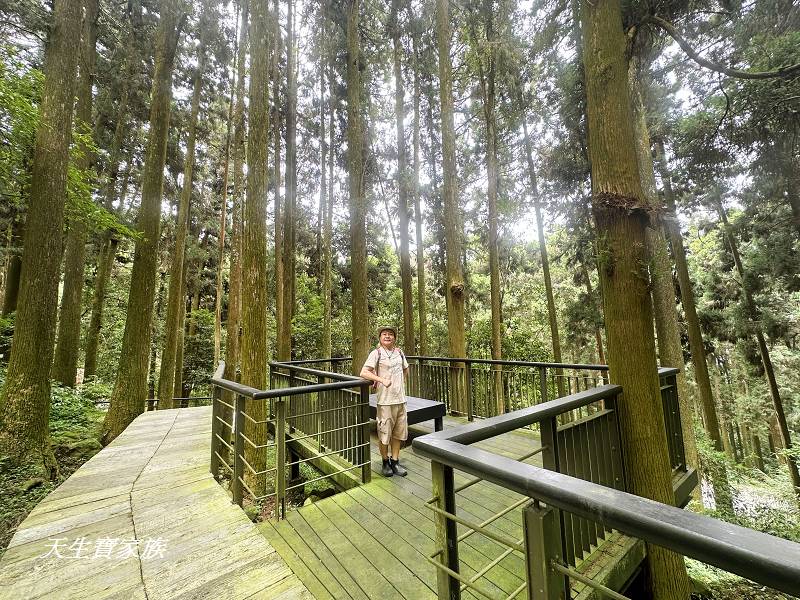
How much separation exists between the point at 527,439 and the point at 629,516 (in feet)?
15.5

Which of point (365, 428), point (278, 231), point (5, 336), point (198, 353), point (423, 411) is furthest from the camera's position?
point (198, 353)

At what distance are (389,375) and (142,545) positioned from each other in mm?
2550

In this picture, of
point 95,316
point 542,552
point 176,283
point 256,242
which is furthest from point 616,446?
point 95,316

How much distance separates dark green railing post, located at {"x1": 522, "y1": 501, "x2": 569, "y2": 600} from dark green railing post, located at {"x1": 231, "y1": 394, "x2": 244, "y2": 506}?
9.17 ft

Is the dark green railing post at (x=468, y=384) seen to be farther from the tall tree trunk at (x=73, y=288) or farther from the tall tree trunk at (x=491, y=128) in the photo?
the tall tree trunk at (x=73, y=288)

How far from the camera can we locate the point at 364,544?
8.70ft

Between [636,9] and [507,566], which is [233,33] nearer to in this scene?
[636,9]

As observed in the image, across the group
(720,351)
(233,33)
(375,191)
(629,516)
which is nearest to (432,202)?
(375,191)

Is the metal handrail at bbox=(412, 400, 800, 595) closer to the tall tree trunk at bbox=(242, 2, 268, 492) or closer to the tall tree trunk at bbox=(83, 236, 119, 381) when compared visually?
the tall tree trunk at bbox=(242, 2, 268, 492)

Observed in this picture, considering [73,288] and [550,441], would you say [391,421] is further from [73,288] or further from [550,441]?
[73,288]

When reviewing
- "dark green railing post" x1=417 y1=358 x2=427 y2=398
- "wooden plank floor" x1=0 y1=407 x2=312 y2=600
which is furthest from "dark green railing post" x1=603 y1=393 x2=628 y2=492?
"dark green railing post" x1=417 y1=358 x2=427 y2=398

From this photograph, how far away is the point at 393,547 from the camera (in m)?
2.61

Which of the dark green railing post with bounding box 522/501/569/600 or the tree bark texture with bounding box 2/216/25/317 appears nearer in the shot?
the dark green railing post with bounding box 522/501/569/600

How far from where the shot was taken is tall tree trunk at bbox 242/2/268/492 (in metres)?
4.52
